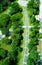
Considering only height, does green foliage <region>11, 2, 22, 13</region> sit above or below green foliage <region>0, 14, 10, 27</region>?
above

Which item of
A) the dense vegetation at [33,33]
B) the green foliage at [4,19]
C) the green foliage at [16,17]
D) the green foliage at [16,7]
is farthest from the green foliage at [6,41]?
the green foliage at [16,7]

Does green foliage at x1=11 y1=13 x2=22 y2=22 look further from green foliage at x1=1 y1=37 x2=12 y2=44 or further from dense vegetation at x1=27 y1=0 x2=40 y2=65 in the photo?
green foliage at x1=1 y1=37 x2=12 y2=44

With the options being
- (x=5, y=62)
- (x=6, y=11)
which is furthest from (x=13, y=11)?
(x=5, y=62)

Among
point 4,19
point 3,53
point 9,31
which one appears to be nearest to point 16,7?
point 4,19

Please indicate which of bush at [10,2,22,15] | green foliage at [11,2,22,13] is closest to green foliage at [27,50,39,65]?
bush at [10,2,22,15]

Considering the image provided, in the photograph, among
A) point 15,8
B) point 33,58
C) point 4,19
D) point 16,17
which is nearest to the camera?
point 33,58

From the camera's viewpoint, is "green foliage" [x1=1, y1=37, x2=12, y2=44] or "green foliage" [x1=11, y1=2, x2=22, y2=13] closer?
"green foliage" [x1=1, y1=37, x2=12, y2=44]

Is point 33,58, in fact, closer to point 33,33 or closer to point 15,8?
point 33,33
